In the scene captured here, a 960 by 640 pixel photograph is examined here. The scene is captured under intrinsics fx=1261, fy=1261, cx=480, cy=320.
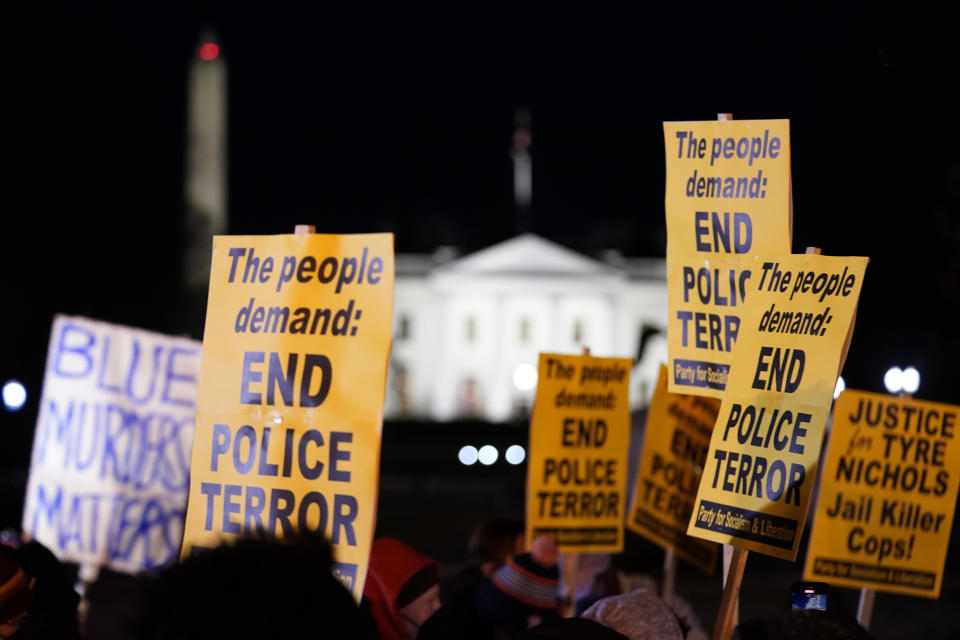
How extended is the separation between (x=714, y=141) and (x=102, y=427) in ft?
11.1

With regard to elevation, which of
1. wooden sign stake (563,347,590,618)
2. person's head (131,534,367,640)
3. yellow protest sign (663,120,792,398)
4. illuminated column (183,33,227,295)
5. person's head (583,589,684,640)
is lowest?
wooden sign stake (563,347,590,618)

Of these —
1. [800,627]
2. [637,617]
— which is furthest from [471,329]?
[800,627]

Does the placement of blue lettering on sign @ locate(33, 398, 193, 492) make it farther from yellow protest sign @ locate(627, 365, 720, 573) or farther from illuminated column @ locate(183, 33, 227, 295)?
illuminated column @ locate(183, 33, 227, 295)

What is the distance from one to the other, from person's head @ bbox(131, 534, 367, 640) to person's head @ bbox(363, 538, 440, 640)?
2407mm

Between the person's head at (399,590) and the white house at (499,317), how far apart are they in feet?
220

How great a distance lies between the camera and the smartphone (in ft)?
11.1

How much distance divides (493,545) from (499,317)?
68.9 m

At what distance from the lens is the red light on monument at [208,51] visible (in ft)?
166

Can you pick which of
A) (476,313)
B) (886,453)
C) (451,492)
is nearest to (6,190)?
(451,492)

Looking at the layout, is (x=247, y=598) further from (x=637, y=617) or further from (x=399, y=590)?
(x=399, y=590)

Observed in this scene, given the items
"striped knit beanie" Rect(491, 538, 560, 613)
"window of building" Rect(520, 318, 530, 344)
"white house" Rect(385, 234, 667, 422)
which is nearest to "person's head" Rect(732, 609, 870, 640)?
"striped knit beanie" Rect(491, 538, 560, 613)

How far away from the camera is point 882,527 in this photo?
5.88m

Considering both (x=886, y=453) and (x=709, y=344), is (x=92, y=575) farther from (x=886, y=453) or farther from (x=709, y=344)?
(x=886, y=453)

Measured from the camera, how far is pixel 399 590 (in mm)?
4230
